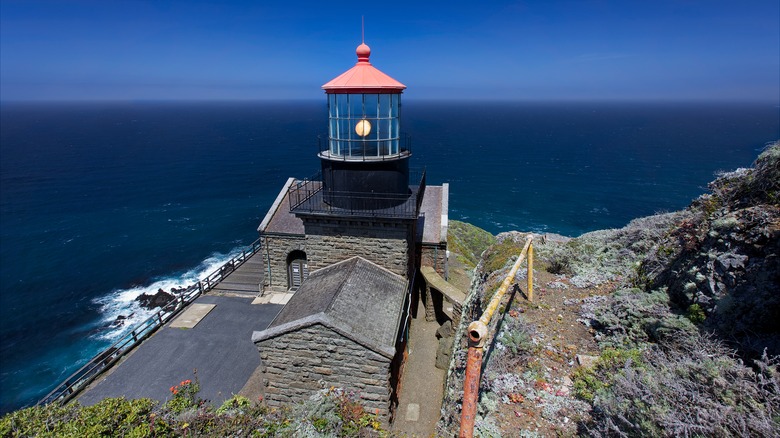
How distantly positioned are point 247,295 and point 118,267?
23952mm

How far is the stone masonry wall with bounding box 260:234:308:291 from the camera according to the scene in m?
16.8

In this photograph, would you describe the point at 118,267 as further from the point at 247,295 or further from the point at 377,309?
the point at 377,309

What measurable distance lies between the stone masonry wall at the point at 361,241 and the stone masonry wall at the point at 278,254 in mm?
3690

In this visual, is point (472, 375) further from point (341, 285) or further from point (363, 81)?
point (363, 81)

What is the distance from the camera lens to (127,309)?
27.9 m

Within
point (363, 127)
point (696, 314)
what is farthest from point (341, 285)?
point (696, 314)

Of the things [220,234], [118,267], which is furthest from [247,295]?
[220,234]

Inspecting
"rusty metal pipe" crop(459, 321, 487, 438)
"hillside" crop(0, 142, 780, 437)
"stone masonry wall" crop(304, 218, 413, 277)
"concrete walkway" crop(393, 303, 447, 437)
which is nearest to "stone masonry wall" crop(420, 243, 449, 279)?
"concrete walkway" crop(393, 303, 447, 437)

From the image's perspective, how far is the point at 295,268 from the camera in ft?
57.2

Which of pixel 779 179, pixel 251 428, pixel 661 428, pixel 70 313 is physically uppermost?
pixel 779 179

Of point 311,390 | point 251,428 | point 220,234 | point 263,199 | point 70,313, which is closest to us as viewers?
point 251,428

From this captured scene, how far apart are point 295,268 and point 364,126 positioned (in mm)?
8074

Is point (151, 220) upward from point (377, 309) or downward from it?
downward

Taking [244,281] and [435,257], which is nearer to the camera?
[435,257]
